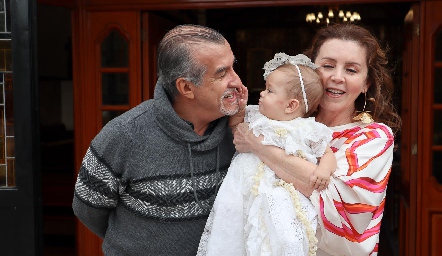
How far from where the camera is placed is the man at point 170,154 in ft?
5.72

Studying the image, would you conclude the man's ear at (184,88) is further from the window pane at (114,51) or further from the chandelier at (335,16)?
the chandelier at (335,16)

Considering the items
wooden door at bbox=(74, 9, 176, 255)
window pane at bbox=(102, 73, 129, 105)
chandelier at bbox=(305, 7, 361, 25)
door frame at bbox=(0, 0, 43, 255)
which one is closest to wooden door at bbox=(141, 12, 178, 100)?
wooden door at bbox=(74, 9, 176, 255)

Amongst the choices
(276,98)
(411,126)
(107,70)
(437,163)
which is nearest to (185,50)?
(276,98)

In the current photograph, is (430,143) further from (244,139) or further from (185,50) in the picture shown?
(185,50)

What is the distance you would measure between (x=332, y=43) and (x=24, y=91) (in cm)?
213

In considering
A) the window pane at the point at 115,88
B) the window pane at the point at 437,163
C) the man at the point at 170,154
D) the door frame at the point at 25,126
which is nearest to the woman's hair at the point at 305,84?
the man at the point at 170,154

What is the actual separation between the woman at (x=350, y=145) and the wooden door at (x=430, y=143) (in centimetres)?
215

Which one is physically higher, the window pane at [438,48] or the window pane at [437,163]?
the window pane at [438,48]

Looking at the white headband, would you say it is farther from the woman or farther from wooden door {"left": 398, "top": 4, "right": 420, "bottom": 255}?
wooden door {"left": 398, "top": 4, "right": 420, "bottom": 255}

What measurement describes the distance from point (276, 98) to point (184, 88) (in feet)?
0.95

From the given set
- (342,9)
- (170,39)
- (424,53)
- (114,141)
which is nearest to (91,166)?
(114,141)

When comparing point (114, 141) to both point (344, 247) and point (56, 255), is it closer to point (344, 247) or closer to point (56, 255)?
point (344, 247)

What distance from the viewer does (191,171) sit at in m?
→ 1.78

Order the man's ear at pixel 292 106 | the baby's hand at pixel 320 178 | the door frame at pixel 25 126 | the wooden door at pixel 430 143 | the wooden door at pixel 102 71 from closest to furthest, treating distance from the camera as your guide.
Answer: the baby's hand at pixel 320 178, the man's ear at pixel 292 106, the door frame at pixel 25 126, the wooden door at pixel 430 143, the wooden door at pixel 102 71
